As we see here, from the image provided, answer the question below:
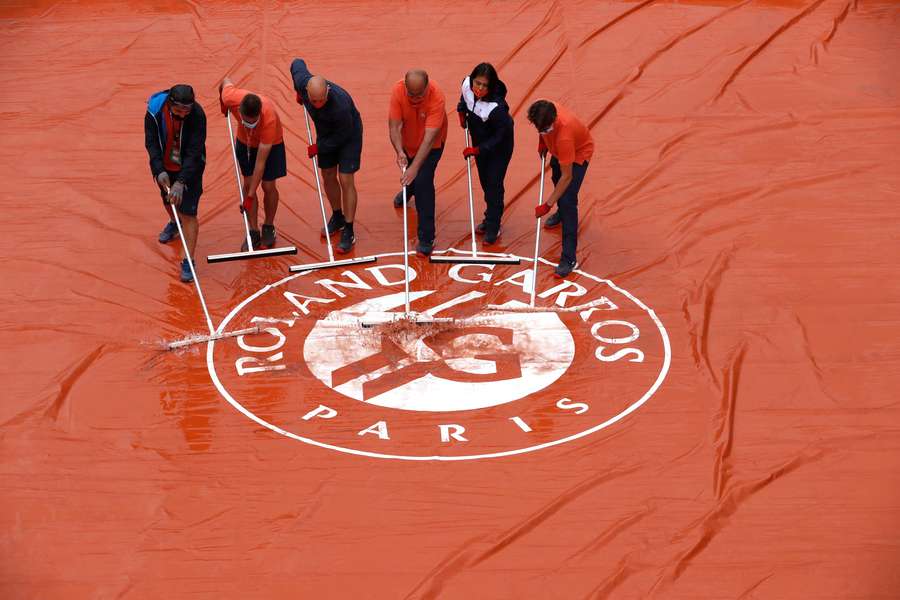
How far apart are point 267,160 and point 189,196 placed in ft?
1.89

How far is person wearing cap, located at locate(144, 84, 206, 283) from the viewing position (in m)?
6.89

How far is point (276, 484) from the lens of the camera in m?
5.54

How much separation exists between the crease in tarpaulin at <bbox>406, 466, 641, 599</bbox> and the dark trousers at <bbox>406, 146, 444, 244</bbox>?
8.54 feet

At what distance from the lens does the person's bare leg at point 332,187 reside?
7.70 metres

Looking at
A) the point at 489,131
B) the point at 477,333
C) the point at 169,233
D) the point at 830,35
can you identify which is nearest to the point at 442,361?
the point at 477,333

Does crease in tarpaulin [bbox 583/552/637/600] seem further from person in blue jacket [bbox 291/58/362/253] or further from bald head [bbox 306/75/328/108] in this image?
bald head [bbox 306/75/328/108]

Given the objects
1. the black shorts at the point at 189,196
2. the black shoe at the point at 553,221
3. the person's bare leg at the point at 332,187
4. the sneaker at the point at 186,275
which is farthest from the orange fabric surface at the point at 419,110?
the sneaker at the point at 186,275

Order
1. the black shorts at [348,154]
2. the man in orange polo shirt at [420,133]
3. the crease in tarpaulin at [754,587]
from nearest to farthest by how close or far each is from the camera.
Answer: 1. the crease in tarpaulin at [754,587]
2. the man in orange polo shirt at [420,133]
3. the black shorts at [348,154]

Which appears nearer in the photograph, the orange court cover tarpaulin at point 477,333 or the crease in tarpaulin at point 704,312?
the orange court cover tarpaulin at point 477,333

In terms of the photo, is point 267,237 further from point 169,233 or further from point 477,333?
point 477,333

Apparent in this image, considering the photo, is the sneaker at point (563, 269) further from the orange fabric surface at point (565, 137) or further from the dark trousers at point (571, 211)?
the orange fabric surface at point (565, 137)

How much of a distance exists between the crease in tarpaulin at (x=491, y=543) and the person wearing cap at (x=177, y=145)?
9.64 feet

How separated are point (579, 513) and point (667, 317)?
1906mm

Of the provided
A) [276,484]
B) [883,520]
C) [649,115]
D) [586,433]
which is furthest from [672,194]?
[276,484]
